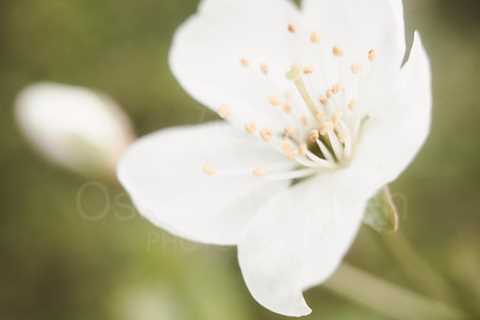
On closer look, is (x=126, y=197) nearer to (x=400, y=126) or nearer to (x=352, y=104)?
(x=352, y=104)

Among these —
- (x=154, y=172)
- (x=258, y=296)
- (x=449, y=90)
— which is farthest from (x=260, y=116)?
(x=449, y=90)

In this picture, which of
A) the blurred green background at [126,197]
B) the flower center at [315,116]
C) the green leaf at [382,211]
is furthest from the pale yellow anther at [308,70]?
the blurred green background at [126,197]

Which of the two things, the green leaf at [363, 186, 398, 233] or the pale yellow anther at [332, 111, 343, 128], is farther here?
the pale yellow anther at [332, 111, 343, 128]

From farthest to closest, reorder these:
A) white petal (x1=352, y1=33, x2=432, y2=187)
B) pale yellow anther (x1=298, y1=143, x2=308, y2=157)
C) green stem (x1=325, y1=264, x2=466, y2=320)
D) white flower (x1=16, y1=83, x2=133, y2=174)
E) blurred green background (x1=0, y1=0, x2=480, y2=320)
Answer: blurred green background (x1=0, y1=0, x2=480, y2=320)
white flower (x1=16, y1=83, x2=133, y2=174)
green stem (x1=325, y1=264, x2=466, y2=320)
pale yellow anther (x1=298, y1=143, x2=308, y2=157)
white petal (x1=352, y1=33, x2=432, y2=187)

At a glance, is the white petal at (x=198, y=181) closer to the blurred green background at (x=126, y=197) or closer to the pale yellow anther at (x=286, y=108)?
the pale yellow anther at (x=286, y=108)

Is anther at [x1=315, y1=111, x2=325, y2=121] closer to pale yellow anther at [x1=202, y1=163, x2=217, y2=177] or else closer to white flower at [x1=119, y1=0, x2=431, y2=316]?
white flower at [x1=119, y1=0, x2=431, y2=316]

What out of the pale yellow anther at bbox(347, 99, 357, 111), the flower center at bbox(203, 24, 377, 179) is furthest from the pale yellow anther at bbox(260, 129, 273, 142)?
the pale yellow anther at bbox(347, 99, 357, 111)
